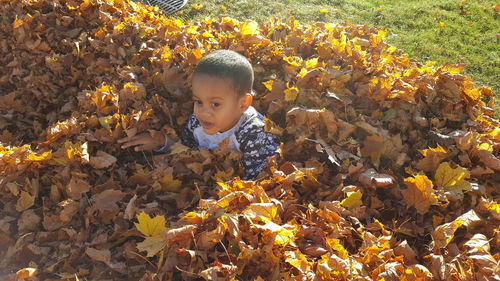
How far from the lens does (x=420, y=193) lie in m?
2.60

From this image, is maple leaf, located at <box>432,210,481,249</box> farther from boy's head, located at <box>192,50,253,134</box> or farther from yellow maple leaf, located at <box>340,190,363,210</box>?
boy's head, located at <box>192,50,253,134</box>

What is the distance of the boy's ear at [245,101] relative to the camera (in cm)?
311

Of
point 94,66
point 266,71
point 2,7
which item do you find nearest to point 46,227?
point 94,66

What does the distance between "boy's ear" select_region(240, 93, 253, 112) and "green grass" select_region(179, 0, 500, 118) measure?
350 centimetres

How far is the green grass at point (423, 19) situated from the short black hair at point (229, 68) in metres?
3.58

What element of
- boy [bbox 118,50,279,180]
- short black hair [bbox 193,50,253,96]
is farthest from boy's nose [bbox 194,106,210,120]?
short black hair [bbox 193,50,253,96]

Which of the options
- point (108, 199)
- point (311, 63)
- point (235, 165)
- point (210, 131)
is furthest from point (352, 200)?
point (108, 199)

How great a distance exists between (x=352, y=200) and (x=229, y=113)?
1074mm

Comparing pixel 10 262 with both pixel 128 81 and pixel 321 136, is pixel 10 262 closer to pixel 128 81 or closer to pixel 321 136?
pixel 128 81

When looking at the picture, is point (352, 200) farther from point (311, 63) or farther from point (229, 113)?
point (311, 63)

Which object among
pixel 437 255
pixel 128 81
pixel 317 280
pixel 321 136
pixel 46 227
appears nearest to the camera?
pixel 317 280

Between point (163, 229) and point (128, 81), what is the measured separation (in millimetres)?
1693

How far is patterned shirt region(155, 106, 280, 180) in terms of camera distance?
306 cm

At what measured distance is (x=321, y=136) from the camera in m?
3.07
